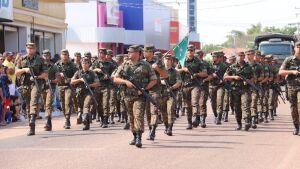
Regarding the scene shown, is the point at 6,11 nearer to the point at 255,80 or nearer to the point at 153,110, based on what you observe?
the point at 255,80

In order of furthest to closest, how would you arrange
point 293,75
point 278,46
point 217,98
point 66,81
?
point 278,46, point 217,98, point 66,81, point 293,75

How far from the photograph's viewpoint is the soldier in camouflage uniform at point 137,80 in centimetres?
1128

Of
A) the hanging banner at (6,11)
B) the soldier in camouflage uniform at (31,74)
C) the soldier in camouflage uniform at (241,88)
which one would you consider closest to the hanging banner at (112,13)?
the hanging banner at (6,11)

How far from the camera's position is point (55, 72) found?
1498 cm

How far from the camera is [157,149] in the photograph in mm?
11062

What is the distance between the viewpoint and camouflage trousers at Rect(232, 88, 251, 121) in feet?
46.9

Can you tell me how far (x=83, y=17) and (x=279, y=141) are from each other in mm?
34615

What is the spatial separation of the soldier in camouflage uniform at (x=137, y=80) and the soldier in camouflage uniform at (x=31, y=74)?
303 centimetres

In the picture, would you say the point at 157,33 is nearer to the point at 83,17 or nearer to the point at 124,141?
the point at 83,17

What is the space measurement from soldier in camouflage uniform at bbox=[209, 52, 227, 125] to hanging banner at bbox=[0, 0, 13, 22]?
1004cm

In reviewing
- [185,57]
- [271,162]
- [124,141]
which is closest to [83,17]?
[185,57]

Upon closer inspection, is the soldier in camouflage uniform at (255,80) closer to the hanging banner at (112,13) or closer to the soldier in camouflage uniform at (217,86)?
the soldier in camouflage uniform at (217,86)

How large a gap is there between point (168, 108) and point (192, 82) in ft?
5.58

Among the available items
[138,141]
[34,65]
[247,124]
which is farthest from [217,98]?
[138,141]
